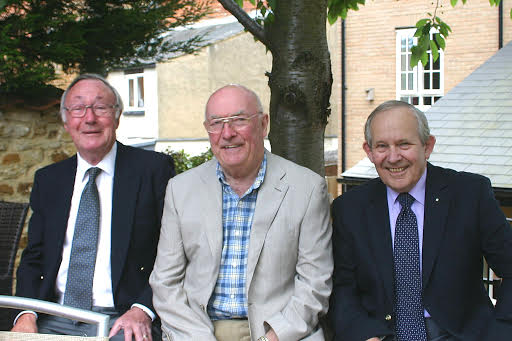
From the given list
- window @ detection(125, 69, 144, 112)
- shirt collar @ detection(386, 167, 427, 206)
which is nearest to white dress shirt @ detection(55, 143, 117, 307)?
shirt collar @ detection(386, 167, 427, 206)

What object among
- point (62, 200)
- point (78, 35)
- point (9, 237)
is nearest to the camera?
point (62, 200)

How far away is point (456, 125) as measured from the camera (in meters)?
9.48

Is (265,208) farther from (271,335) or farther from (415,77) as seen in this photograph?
(415,77)

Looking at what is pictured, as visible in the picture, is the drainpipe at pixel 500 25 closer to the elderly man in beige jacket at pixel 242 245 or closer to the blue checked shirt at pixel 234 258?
the elderly man in beige jacket at pixel 242 245

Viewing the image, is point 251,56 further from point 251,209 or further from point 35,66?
point 251,209

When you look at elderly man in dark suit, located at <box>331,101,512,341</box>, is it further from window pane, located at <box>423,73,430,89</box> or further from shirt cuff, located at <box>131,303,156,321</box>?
window pane, located at <box>423,73,430,89</box>

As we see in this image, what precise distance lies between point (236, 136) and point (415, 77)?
12484 millimetres

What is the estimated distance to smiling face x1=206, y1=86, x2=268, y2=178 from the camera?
8.77 ft

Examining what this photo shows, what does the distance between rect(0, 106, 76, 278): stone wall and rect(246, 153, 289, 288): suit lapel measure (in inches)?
131

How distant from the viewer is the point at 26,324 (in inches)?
106

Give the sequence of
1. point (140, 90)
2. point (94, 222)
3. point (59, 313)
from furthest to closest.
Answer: point (140, 90) < point (94, 222) < point (59, 313)

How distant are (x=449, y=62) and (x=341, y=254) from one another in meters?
12.2

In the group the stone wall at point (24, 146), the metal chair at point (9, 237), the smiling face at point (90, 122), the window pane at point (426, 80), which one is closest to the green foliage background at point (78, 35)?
the stone wall at point (24, 146)

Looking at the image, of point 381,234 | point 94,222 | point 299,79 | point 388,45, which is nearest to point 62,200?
point 94,222
